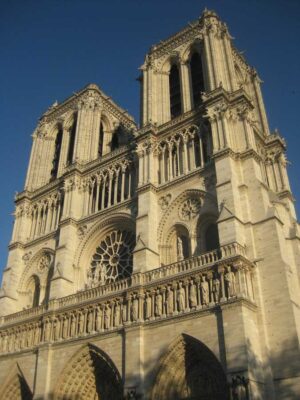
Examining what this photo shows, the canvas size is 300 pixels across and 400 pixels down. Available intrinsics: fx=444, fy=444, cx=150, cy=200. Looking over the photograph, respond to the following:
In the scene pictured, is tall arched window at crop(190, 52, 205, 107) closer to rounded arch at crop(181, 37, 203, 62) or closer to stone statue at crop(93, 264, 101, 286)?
rounded arch at crop(181, 37, 203, 62)

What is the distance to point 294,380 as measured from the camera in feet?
47.4

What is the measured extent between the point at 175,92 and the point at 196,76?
65.4 inches

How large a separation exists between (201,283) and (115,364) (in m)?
4.84

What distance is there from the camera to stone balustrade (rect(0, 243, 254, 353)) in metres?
16.3

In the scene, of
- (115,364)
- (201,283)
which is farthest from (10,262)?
(201,283)

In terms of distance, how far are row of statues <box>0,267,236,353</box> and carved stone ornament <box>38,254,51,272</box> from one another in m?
3.99

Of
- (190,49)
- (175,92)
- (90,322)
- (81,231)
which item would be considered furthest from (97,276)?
(190,49)

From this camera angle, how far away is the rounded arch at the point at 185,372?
51.7 feet

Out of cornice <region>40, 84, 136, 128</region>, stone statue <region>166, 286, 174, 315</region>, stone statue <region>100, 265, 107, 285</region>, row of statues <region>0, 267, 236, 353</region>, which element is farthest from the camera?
cornice <region>40, 84, 136, 128</region>

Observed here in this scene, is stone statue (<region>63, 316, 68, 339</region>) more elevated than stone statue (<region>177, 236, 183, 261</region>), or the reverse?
stone statue (<region>177, 236, 183, 261</region>)

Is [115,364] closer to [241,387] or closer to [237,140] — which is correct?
[241,387]

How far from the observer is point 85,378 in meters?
19.4

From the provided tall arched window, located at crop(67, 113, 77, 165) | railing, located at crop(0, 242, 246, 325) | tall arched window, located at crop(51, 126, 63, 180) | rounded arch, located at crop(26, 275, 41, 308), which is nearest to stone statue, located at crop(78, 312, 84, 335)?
railing, located at crop(0, 242, 246, 325)

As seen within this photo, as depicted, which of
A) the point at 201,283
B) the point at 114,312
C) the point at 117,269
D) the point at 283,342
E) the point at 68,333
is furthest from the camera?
the point at 117,269
